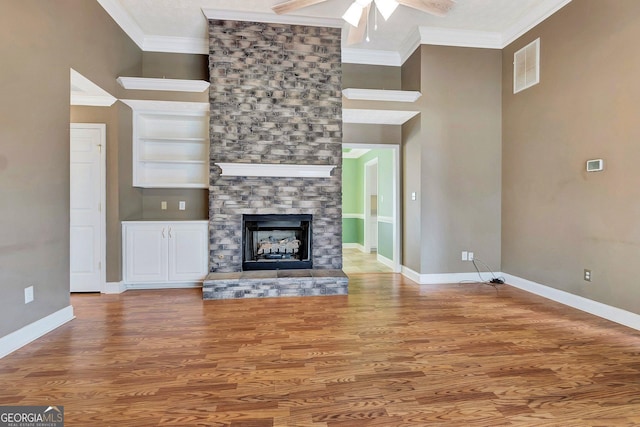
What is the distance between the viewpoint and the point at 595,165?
303 cm

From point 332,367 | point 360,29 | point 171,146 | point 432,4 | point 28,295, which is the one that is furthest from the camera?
point 171,146

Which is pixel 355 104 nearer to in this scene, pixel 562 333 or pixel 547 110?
pixel 547 110

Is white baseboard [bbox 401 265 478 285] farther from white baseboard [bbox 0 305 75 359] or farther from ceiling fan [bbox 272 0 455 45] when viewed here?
white baseboard [bbox 0 305 75 359]

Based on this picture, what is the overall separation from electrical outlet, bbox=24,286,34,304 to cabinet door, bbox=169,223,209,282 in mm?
1576

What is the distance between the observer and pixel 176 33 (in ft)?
13.8

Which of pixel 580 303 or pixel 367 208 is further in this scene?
pixel 367 208

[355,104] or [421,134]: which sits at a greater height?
[355,104]

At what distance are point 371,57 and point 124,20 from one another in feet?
11.0

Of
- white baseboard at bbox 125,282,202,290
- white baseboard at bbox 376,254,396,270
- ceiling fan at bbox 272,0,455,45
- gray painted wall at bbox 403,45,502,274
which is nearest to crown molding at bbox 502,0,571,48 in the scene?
gray painted wall at bbox 403,45,502,274

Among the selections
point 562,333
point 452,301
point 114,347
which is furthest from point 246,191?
point 562,333

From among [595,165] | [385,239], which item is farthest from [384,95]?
[385,239]

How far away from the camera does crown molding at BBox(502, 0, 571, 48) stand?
11.3ft

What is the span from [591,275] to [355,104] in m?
3.29

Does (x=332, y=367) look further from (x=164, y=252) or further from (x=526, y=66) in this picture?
(x=526, y=66)
